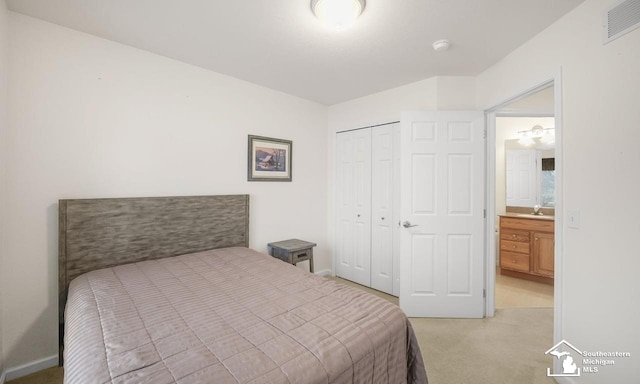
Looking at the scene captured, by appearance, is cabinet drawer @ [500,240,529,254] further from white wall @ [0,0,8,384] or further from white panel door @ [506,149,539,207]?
white wall @ [0,0,8,384]

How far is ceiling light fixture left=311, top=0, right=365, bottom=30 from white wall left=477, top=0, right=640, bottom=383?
1400 mm

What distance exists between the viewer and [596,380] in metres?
1.54

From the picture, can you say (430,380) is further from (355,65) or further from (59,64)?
(59,64)

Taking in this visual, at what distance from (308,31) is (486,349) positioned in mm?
2892

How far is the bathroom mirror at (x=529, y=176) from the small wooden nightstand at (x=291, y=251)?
3.43 metres

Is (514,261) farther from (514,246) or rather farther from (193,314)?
(193,314)

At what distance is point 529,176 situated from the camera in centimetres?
412

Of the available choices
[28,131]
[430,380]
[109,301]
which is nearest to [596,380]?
[430,380]

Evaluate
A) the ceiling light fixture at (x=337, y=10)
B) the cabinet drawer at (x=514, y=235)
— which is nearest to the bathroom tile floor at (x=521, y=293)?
the cabinet drawer at (x=514, y=235)

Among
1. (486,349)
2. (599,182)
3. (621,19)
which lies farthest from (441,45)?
(486,349)

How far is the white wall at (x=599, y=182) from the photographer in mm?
1382

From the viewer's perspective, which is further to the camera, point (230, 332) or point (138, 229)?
point (138, 229)

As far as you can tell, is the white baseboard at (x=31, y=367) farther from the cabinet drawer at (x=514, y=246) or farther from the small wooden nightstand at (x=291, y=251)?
the cabinet drawer at (x=514, y=246)

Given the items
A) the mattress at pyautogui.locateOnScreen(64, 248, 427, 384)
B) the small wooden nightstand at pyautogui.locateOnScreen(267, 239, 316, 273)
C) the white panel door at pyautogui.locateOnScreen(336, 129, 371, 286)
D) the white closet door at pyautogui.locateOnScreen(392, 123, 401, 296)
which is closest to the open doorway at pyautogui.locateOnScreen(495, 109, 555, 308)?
the white closet door at pyautogui.locateOnScreen(392, 123, 401, 296)
